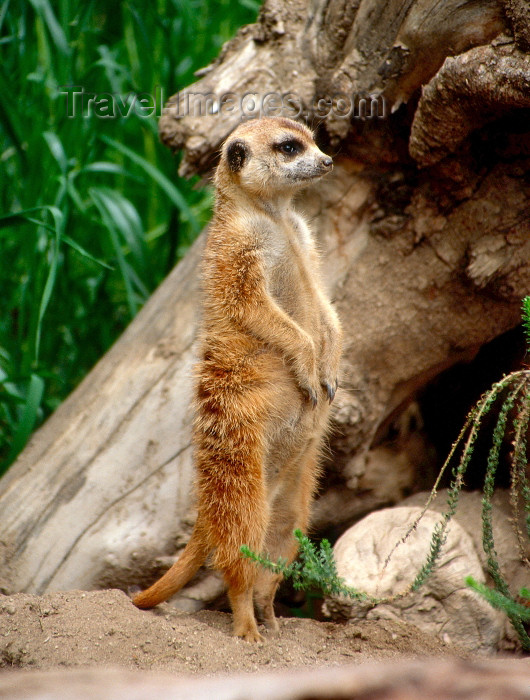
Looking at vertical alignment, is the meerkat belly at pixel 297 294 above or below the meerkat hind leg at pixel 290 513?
above

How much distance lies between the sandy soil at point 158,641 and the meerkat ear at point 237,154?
1.34 meters

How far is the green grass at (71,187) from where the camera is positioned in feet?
9.49

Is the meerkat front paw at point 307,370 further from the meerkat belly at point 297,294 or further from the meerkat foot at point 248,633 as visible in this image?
the meerkat foot at point 248,633

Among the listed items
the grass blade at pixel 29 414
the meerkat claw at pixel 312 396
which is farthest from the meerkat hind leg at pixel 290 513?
the grass blade at pixel 29 414

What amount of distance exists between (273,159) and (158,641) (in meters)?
1.41

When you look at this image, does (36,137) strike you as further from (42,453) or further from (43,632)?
(43,632)

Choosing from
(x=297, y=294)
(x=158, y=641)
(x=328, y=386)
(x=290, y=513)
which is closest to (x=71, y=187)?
(x=297, y=294)

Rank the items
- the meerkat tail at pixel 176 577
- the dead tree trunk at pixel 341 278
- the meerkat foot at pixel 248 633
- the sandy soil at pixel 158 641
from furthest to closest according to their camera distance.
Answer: the dead tree trunk at pixel 341 278
the meerkat tail at pixel 176 577
the meerkat foot at pixel 248 633
the sandy soil at pixel 158 641

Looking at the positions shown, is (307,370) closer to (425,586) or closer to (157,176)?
(425,586)

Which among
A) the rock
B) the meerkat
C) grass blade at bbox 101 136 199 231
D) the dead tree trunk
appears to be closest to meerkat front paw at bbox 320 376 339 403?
the meerkat

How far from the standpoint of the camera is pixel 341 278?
2.49 meters

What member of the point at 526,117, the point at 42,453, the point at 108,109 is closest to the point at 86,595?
the point at 42,453

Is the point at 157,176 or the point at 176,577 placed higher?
the point at 157,176

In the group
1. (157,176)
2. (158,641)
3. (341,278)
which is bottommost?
(158,641)
